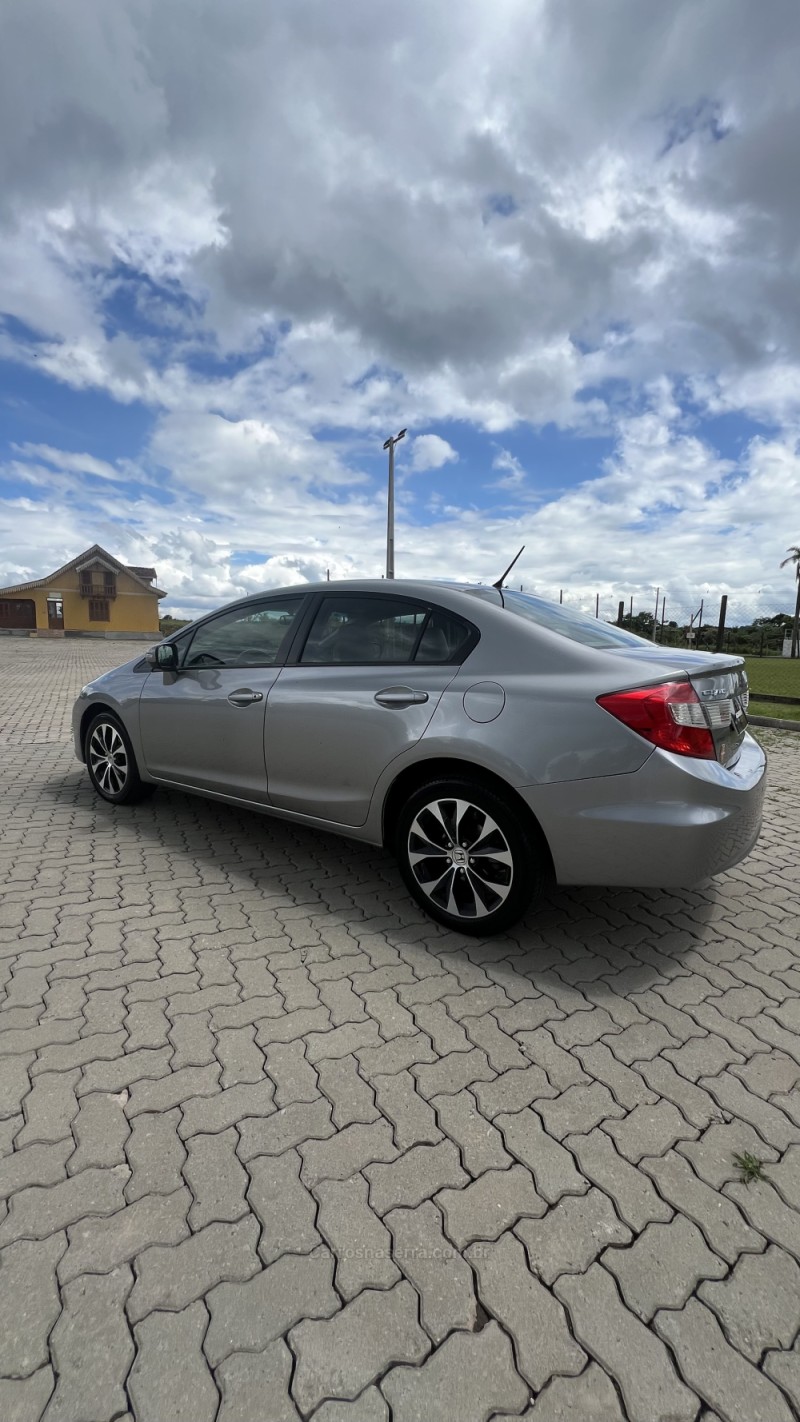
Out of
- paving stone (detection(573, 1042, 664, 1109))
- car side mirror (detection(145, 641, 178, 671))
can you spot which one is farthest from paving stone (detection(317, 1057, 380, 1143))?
car side mirror (detection(145, 641, 178, 671))

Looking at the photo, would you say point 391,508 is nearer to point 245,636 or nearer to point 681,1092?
point 245,636

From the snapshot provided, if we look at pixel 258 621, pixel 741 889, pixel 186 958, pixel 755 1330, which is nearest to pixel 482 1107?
pixel 755 1330

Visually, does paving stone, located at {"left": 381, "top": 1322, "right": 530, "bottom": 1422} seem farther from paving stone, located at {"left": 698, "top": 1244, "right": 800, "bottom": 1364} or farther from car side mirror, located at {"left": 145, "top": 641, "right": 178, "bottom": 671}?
car side mirror, located at {"left": 145, "top": 641, "right": 178, "bottom": 671}

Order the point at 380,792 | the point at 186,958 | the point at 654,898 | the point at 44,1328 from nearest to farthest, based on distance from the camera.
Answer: the point at 44,1328
the point at 186,958
the point at 380,792
the point at 654,898

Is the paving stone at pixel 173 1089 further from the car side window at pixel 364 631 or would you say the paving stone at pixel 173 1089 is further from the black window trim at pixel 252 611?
the black window trim at pixel 252 611

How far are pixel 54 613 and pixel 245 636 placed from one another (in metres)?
41.4

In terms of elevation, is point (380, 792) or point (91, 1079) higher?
point (380, 792)

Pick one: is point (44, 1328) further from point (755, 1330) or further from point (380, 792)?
point (380, 792)

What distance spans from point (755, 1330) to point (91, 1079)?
5.88 feet

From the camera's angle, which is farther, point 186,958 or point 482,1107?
point 186,958

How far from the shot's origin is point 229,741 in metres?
3.68

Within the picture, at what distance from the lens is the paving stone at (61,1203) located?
1532 mm

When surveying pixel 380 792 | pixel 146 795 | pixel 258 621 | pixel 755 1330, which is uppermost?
pixel 258 621

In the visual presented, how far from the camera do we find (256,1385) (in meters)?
1.25
